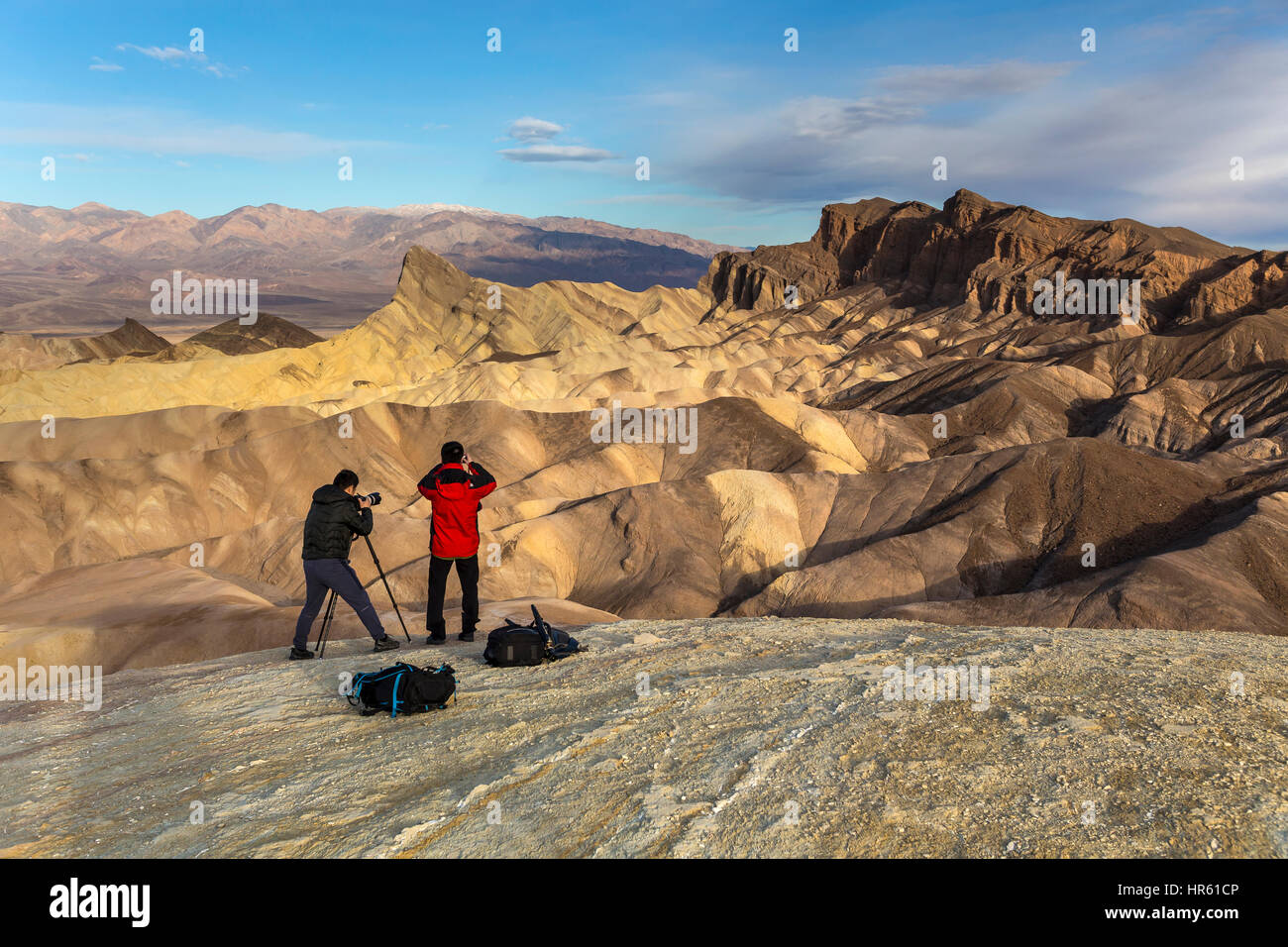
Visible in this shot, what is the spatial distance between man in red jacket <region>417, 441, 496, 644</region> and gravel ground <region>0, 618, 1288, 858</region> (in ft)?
5.24

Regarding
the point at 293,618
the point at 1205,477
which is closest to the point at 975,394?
the point at 1205,477

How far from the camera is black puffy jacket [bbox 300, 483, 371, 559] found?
8.83 meters

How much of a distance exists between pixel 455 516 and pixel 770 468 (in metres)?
36.4

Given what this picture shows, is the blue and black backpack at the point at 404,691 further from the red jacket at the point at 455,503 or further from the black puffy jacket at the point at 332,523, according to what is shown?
the black puffy jacket at the point at 332,523

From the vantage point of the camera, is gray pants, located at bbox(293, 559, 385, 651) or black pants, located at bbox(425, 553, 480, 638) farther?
black pants, located at bbox(425, 553, 480, 638)

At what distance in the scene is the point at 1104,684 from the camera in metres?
6.48

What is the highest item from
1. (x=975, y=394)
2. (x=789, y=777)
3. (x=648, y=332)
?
(x=648, y=332)

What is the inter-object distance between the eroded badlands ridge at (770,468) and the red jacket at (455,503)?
12.9 meters

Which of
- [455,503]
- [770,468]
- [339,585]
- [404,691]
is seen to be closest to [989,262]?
[770,468]

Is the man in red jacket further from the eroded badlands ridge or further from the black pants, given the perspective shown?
the eroded badlands ridge

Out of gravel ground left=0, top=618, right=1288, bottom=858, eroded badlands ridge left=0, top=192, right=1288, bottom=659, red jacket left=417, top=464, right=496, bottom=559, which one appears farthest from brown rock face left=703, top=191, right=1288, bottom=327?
red jacket left=417, top=464, right=496, bottom=559

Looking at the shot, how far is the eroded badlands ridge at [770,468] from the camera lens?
28.6 meters
